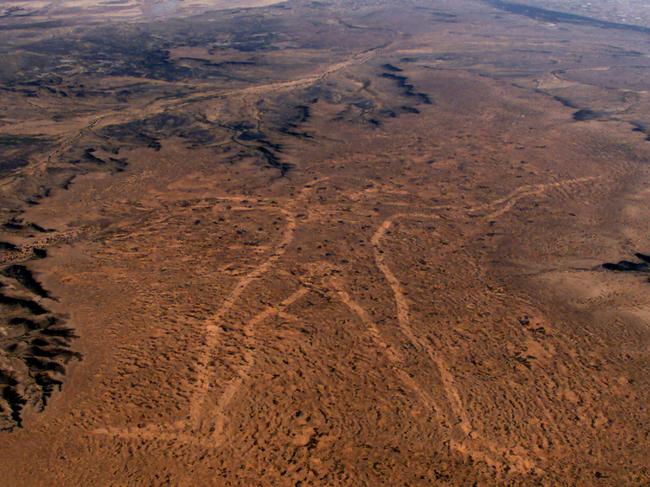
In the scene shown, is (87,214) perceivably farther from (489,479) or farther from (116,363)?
(489,479)

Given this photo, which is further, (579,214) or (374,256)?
(579,214)

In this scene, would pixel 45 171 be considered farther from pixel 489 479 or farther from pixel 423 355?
pixel 489 479

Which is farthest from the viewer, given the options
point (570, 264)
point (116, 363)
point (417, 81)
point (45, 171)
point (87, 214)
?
point (417, 81)

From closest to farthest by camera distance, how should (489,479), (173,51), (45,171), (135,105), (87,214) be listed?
(489,479), (87,214), (45,171), (135,105), (173,51)

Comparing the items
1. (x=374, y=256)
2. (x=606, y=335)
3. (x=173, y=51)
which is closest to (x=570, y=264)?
(x=606, y=335)

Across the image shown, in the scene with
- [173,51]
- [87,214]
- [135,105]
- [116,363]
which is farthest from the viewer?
[173,51]

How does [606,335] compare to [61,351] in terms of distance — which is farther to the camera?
[606,335]

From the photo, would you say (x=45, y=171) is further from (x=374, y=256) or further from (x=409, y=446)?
(x=409, y=446)

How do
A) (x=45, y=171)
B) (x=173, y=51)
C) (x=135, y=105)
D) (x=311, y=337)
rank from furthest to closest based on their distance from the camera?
(x=173, y=51) < (x=135, y=105) < (x=45, y=171) < (x=311, y=337)

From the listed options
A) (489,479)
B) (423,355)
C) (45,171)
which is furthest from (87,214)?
(489,479)
